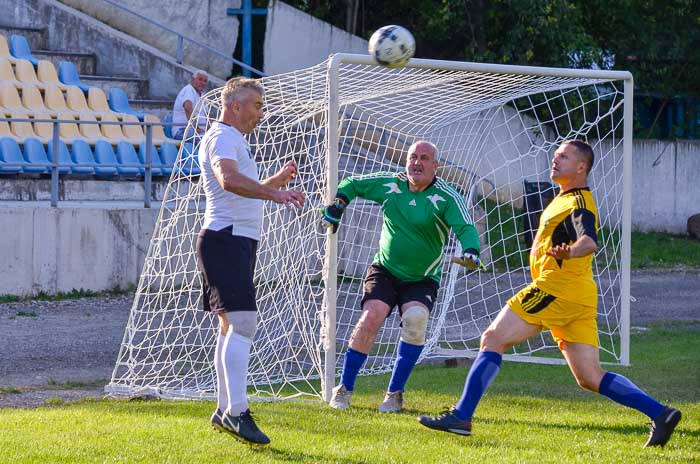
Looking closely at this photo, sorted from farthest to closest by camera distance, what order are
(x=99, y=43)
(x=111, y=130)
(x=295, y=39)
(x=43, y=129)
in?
1. (x=295, y=39)
2. (x=99, y=43)
3. (x=111, y=130)
4. (x=43, y=129)

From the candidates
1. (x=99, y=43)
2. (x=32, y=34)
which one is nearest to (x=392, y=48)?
(x=99, y=43)

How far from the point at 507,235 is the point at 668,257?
6457 millimetres

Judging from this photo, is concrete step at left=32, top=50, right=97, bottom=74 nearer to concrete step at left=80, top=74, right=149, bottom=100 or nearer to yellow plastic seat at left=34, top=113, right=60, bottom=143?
concrete step at left=80, top=74, right=149, bottom=100

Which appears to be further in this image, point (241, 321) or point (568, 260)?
point (568, 260)

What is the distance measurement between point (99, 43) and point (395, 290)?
12634 mm

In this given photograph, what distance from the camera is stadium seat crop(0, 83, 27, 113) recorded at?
611 inches

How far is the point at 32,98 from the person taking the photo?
1590cm

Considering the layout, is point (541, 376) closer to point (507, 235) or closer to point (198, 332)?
point (198, 332)

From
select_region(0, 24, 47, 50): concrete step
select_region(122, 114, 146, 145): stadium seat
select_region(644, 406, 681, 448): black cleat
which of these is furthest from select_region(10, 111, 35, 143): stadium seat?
select_region(644, 406, 681, 448): black cleat

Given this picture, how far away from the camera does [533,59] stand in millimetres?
21031

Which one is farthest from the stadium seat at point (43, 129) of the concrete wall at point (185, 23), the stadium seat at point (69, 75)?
the concrete wall at point (185, 23)

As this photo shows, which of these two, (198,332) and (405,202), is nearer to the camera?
(405,202)

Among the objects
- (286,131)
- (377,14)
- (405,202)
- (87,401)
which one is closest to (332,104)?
(405,202)

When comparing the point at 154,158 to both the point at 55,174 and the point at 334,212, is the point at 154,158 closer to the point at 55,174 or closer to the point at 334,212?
the point at 55,174
